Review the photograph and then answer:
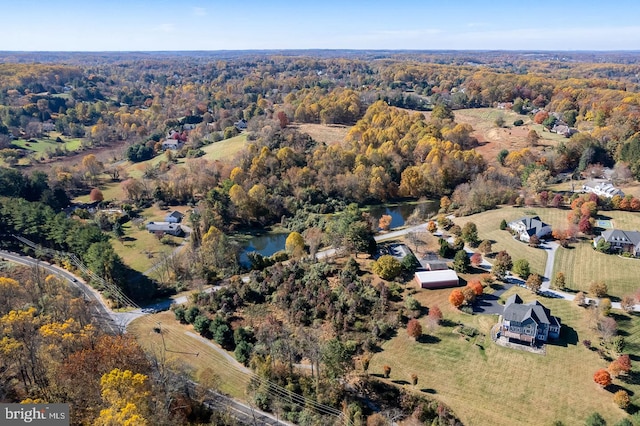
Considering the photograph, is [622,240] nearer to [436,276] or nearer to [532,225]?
[532,225]

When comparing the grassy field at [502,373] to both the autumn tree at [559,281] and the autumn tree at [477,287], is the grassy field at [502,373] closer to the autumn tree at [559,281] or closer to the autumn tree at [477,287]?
the autumn tree at [477,287]

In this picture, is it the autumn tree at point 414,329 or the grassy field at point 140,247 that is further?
the grassy field at point 140,247

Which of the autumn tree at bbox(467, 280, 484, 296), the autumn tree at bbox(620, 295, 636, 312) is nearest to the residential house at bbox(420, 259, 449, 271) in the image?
the autumn tree at bbox(467, 280, 484, 296)

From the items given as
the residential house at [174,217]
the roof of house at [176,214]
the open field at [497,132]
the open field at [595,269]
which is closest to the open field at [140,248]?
the residential house at [174,217]

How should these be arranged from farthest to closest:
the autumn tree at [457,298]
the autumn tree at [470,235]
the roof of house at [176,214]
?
the roof of house at [176,214] → the autumn tree at [470,235] → the autumn tree at [457,298]

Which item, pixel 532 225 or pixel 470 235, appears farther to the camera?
pixel 532 225

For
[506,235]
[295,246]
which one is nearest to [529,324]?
[506,235]

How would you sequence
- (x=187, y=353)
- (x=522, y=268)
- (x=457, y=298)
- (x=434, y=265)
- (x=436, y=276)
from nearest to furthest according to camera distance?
(x=187, y=353)
(x=457, y=298)
(x=522, y=268)
(x=436, y=276)
(x=434, y=265)
